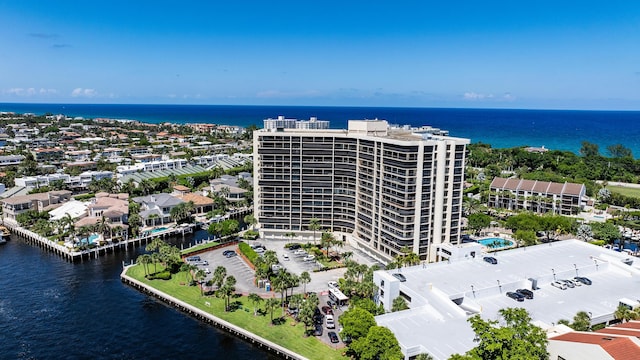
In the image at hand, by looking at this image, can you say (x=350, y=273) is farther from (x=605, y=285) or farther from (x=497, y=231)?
(x=497, y=231)

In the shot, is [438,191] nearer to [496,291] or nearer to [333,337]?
[496,291]

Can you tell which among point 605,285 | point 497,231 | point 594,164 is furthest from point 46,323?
point 594,164

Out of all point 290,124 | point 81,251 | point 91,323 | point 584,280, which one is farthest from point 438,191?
point 81,251

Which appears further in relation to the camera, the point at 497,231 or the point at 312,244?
the point at 497,231

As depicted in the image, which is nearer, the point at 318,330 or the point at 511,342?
the point at 511,342

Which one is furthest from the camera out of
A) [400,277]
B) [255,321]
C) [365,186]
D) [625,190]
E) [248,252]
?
[625,190]

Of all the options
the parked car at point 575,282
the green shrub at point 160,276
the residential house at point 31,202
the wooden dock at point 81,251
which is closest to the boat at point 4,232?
the wooden dock at point 81,251
